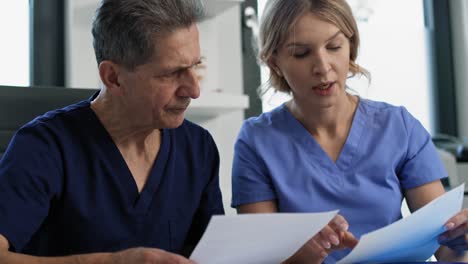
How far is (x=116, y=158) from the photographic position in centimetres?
116

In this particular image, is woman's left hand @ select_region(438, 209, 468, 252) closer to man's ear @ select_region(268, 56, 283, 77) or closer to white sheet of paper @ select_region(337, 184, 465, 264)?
white sheet of paper @ select_region(337, 184, 465, 264)

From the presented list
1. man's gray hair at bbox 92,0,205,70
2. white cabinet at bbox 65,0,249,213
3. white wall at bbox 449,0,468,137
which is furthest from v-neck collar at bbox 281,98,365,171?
white wall at bbox 449,0,468,137

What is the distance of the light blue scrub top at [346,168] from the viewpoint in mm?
1314

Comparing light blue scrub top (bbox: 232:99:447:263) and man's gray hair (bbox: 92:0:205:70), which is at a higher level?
man's gray hair (bbox: 92:0:205:70)

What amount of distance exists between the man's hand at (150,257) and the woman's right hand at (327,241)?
0.88ft

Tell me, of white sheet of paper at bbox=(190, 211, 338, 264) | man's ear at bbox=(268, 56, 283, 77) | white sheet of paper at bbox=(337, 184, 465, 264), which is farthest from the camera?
Answer: man's ear at bbox=(268, 56, 283, 77)

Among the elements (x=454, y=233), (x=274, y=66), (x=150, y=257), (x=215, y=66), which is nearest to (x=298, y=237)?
(x=150, y=257)

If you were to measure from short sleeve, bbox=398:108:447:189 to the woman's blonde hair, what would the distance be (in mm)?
221

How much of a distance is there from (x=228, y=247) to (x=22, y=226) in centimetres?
36

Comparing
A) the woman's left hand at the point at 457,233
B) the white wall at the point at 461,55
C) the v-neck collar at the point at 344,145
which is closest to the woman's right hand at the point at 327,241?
the woman's left hand at the point at 457,233

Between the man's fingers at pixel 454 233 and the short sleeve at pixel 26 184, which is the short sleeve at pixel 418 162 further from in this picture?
the short sleeve at pixel 26 184

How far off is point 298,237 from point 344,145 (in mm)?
476

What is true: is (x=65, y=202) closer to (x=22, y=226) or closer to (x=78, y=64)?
(x=22, y=226)

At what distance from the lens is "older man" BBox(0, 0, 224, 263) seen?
3.44ft
